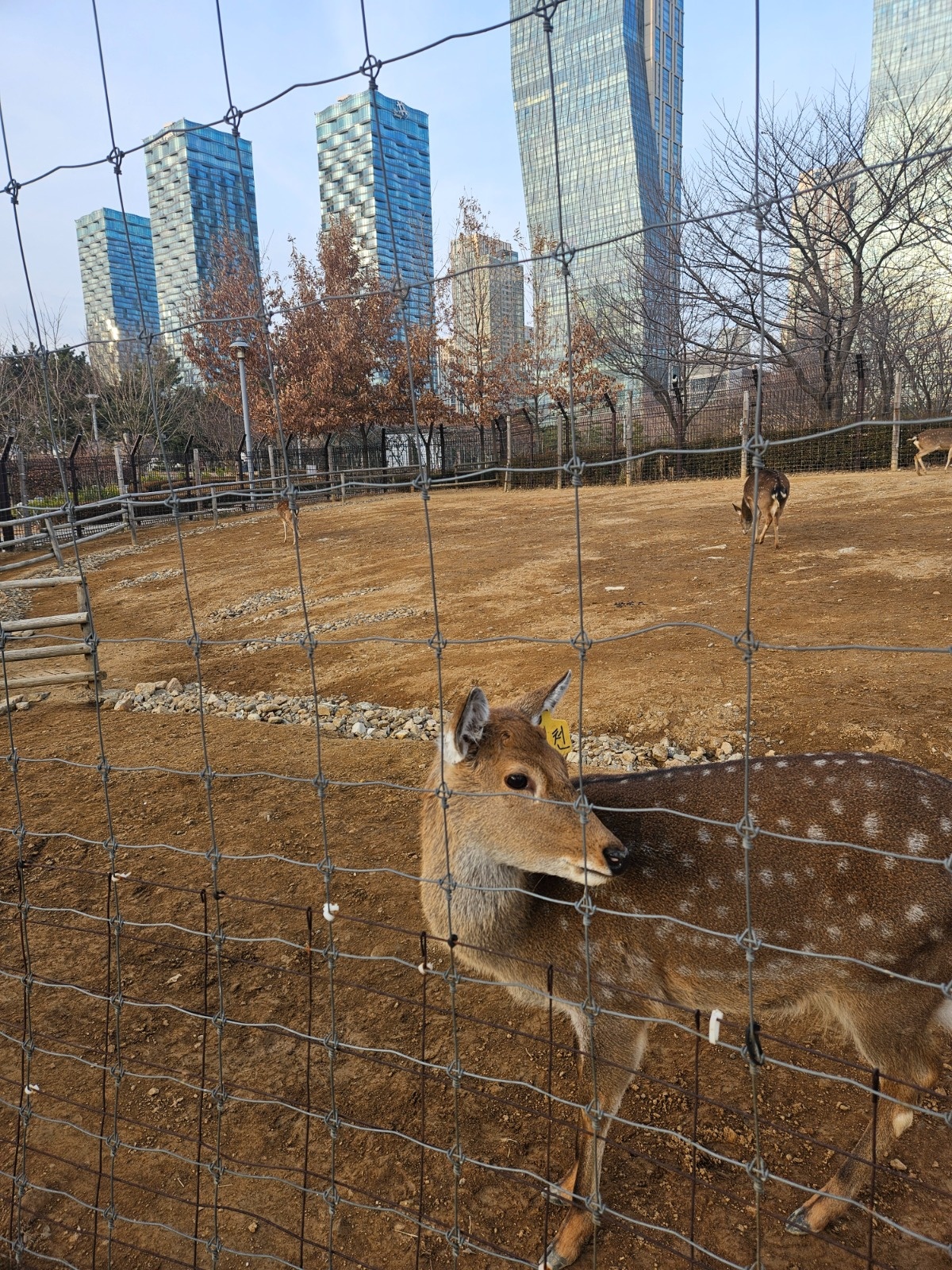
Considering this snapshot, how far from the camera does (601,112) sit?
11109 mm

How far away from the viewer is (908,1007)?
7.97 ft

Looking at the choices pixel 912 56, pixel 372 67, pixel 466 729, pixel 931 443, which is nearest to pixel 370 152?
pixel 372 67

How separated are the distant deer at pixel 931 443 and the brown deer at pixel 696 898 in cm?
1594

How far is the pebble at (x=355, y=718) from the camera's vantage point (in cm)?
555

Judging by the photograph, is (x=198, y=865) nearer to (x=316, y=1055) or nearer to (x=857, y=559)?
(x=316, y=1055)

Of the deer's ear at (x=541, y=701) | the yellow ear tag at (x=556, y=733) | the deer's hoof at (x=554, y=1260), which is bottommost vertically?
the deer's hoof at (x=554, y=1260)

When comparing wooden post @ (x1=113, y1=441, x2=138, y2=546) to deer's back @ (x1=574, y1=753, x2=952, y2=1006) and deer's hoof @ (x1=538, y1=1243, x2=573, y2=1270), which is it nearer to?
deer's back @ (x1=574, y1=753, x2=952, y2=1006)

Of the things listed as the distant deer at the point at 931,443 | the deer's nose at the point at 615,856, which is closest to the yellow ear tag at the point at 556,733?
the deer's nose at the point at 615,856

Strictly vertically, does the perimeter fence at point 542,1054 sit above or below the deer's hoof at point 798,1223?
above

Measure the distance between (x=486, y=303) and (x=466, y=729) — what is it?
104 ft

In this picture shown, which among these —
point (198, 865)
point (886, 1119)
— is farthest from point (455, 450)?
point (886, 1119)

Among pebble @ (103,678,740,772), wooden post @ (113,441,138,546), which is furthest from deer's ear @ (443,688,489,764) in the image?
pebble @ (103,678,740,772)

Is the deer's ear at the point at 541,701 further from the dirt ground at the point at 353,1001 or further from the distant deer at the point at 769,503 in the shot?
the distant deer at the point at 769,503

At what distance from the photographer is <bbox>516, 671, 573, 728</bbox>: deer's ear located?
285 cm
